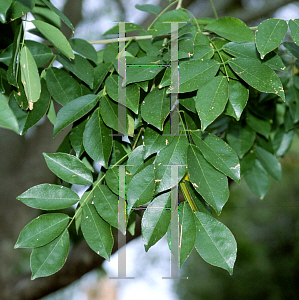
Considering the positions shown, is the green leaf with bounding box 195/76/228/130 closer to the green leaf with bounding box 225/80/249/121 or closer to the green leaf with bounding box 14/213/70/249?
the green leaf with bounding box 225/80/249/121

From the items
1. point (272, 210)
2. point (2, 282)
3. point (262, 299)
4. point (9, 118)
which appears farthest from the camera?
point (272, 210)

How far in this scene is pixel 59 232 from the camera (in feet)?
0.74

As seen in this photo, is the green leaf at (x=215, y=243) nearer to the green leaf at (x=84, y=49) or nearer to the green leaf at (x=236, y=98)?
the green leaf at (x=236, y=98)

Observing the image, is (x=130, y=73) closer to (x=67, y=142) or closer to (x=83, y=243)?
(x=67, y=142)

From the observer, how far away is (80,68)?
10.3 inches

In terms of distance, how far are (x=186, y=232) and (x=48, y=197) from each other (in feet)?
0.35

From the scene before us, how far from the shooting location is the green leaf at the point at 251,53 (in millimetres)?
219

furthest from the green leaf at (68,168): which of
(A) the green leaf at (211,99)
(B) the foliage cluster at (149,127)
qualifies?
(A) the green leaf at (211,99)

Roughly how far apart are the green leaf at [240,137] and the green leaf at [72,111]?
23 centimetres

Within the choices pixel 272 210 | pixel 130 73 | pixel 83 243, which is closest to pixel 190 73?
pixel 130 73

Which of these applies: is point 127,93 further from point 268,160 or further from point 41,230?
point 268,160

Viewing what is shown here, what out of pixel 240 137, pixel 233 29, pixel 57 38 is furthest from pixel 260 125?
pixel 57 38

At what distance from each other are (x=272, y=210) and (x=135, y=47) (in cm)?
160

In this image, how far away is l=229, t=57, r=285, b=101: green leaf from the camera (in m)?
0.20
